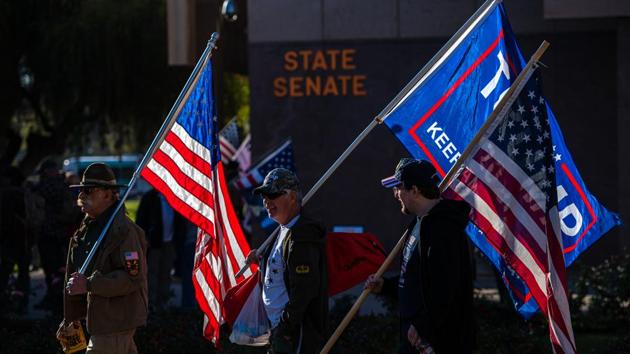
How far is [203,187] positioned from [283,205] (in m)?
1.37

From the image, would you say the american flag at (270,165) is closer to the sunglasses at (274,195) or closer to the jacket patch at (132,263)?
the jacket patch at (132,263)

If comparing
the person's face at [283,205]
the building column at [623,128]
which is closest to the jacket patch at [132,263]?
the person's face at [283,205]

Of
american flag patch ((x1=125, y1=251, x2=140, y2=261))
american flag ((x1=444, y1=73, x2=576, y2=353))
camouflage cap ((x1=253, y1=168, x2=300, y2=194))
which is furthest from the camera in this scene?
american flag patch ((x1=125, y1=251, x2=140, y2=261))

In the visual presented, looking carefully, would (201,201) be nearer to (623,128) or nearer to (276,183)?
(276,183)

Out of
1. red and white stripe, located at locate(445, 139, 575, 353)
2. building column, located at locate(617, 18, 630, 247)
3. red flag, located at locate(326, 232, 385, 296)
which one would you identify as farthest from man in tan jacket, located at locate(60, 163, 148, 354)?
building column, located at locate(617, 18, 630, 247)

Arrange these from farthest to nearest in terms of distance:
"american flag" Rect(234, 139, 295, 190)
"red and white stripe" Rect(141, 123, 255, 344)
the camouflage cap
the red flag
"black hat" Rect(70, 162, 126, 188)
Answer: "american flag" Rect(234, 139, 295, 190) → "red and white stripe" Rect(141, 123, 255, 344) → the red flag → "black hat" Rect(70, 162, 126, 188) → the camouflage cap

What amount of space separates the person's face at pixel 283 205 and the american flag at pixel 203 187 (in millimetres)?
1213

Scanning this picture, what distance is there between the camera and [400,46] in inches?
741

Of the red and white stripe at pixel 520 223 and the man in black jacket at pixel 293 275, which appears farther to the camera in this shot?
the red and white stripe at pixel 520 223

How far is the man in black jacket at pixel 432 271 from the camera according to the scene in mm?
5996

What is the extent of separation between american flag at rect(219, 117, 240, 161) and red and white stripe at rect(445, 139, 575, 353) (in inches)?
480

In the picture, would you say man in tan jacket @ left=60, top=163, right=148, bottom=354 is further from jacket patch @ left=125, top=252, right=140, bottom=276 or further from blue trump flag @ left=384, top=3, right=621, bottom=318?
blue trump flag @ left=384, top=3, right=621, bottom=318

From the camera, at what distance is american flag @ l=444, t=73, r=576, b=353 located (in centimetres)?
690

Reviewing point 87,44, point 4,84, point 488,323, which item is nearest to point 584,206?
point 488,323
